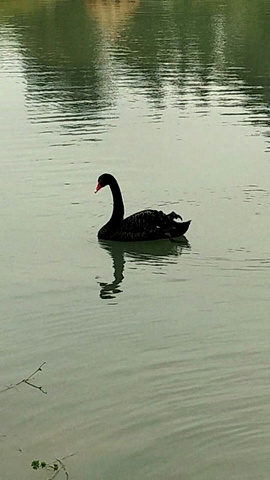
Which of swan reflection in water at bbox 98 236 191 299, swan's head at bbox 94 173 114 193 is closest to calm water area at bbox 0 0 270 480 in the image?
swan reflection in water at bbox 98 236 191 299

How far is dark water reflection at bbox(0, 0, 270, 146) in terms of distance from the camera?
1755 centimetres

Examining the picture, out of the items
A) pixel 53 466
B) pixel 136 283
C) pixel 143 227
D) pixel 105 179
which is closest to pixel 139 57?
pixel 105 179

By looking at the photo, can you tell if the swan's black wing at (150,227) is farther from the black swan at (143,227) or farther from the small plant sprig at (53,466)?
the small plant sprig at (53,466)

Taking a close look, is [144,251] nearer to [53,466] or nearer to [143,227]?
[143,227]

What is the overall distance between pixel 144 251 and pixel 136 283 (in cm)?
120

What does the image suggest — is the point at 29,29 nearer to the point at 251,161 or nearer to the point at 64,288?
the point at 251,161

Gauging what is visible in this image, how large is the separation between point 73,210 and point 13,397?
487 centimetres

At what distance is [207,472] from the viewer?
5.12m

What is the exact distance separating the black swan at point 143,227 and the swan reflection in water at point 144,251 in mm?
61

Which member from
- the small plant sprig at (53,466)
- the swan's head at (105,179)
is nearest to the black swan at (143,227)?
the swan's head at (105,179)

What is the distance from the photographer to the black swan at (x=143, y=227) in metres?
9.81

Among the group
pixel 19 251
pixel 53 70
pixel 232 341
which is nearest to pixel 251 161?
pixel 19 251

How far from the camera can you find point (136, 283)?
873 cm

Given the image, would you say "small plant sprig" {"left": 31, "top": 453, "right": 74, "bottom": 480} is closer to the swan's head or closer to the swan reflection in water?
the swan reflection in water
